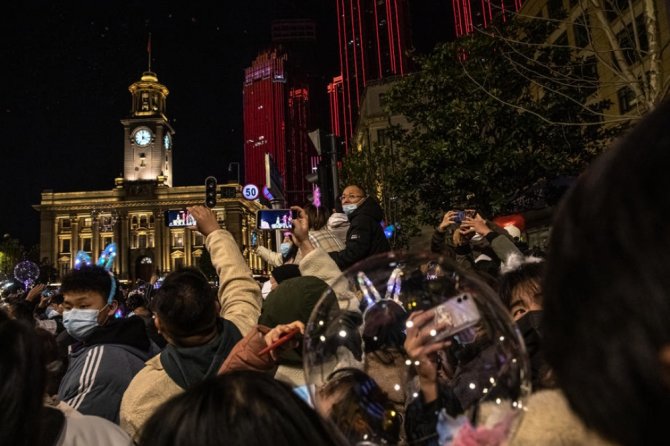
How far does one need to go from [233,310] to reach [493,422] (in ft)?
8.16

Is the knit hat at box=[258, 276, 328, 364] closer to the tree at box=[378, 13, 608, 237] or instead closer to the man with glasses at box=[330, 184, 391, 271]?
the man with glasses at box=[330, 184, 391, 271]

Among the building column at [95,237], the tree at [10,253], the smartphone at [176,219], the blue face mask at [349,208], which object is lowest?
the blue face mask at [349,208]

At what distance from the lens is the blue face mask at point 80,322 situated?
3.47 m

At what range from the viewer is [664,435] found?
58cm

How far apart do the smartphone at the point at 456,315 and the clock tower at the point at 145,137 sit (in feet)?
346

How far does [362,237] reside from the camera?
15.7 ft

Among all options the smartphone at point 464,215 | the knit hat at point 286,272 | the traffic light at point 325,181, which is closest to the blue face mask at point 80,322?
the knit hat at point 286,272

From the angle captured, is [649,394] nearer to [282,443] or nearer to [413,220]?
[282,443]

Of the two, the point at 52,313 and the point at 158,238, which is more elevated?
the point at 158,238

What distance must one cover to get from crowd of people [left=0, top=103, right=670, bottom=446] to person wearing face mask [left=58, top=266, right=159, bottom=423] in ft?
0.05

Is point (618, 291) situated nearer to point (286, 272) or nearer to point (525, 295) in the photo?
point (525, 295)

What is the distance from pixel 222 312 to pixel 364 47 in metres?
110

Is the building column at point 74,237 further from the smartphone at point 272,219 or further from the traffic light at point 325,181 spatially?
the traffic light at point 325,181

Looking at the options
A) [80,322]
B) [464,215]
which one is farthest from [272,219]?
[80,322]
